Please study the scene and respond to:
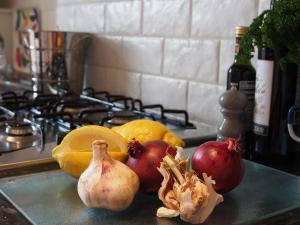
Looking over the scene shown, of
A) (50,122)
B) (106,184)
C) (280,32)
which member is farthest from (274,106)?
(50,122)

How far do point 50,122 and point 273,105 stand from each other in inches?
17.5

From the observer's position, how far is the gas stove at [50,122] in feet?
2.30

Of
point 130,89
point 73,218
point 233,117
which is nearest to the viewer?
point 73,218

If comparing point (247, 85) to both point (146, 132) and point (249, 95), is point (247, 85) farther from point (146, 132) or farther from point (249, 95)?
point (146, 132)

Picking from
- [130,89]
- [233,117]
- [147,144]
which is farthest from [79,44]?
[147,144]

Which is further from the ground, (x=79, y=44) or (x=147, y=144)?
(x=79, y=44)

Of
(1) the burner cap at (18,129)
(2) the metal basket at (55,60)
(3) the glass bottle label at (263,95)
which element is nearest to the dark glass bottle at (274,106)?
(3) the glass bottle label at (263,95)

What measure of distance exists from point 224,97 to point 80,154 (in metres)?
0.26

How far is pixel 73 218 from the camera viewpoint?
18.5 inches

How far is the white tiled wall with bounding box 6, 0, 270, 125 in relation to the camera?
3.08ft

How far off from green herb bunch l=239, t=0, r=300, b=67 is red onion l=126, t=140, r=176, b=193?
24 cm

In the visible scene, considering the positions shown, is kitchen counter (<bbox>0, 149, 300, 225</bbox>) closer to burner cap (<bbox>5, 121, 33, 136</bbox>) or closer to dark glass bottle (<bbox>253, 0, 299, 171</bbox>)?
dark glass bottle (<bbox>253, 0, 299, 171</bbox>)

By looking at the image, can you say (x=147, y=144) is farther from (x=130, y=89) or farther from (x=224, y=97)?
(x=130, y=89)

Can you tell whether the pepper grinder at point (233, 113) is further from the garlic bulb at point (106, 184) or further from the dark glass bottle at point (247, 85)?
the garlic bulb at point (106, 184)
